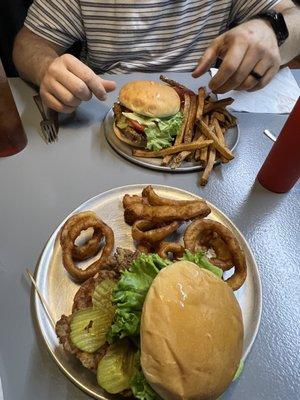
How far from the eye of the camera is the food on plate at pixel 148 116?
49.3 inches

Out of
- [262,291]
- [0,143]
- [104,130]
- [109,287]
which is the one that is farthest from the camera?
[104,130]

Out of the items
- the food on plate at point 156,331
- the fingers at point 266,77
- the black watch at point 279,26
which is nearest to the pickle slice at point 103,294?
the food on plate at point 156,331

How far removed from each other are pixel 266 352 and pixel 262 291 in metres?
0.17

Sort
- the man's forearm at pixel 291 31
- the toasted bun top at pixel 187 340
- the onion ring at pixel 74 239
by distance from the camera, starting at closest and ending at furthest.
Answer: the toasted bun top at pixel 187 340 → the onion ring at pixel 74 239 → the man's forearm at pixel 291 31

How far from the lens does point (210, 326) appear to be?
2.10ft

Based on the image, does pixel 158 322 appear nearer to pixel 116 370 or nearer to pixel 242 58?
pixel 116 370

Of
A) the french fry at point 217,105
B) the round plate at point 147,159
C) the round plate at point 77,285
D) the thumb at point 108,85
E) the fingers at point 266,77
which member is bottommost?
the round plate at point 77,285

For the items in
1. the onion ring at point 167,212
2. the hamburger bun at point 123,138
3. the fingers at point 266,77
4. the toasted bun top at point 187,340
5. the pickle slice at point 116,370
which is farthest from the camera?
the fingers at point 266,77

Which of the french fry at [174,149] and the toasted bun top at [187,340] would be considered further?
the french fry at [174,149]

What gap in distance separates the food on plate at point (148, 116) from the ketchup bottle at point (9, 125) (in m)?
0.37

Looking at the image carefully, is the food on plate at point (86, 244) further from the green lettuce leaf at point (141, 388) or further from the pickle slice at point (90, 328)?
the green lettuce leaf at point (141, 388)

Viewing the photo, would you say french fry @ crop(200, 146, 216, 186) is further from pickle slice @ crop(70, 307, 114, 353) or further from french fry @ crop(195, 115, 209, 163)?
pickle slice @ crop(70, 307, 114, 353)

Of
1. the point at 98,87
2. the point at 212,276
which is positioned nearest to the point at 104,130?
the point at 98,87

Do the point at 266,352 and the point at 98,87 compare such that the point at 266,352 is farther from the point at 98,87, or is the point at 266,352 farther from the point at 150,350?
the point at 98,87
